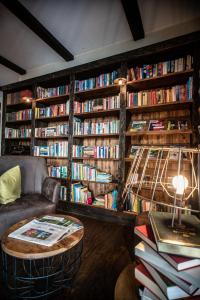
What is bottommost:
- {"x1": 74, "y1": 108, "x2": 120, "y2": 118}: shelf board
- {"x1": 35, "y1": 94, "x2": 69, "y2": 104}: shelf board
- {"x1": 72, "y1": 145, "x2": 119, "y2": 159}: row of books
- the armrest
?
the armrest

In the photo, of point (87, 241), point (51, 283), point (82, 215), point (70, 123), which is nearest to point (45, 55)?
point (70, 123)

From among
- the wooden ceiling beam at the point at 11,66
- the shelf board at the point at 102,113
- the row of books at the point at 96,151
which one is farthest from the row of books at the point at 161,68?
the wooden ceiling beam at the point at 11,66

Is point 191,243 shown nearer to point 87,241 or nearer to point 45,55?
point 87,241

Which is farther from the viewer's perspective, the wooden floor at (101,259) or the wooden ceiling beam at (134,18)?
the wooden ceiling beam at (134,18)

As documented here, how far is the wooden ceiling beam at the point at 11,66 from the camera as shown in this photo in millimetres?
3145

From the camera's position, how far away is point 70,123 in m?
2.71

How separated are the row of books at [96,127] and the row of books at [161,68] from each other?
0.69m

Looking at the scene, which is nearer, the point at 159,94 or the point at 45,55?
the point at 159,94

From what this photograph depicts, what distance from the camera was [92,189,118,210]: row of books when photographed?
92.8 inches

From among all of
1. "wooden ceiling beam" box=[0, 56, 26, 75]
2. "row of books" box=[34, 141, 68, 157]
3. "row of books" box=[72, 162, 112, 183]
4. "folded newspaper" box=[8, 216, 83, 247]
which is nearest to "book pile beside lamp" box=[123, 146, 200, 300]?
"folded newspaper" box=[8, 216, 83, 247]

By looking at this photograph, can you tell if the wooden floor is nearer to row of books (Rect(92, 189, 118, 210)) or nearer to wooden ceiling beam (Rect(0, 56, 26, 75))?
row of books (Rect(92, 189, 118, 210))

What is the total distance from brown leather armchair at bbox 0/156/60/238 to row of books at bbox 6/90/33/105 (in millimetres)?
1520

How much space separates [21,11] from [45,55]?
1.02 metres

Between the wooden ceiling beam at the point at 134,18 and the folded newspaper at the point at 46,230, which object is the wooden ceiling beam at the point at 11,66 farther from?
the folded newspaper at the point at 46,230
